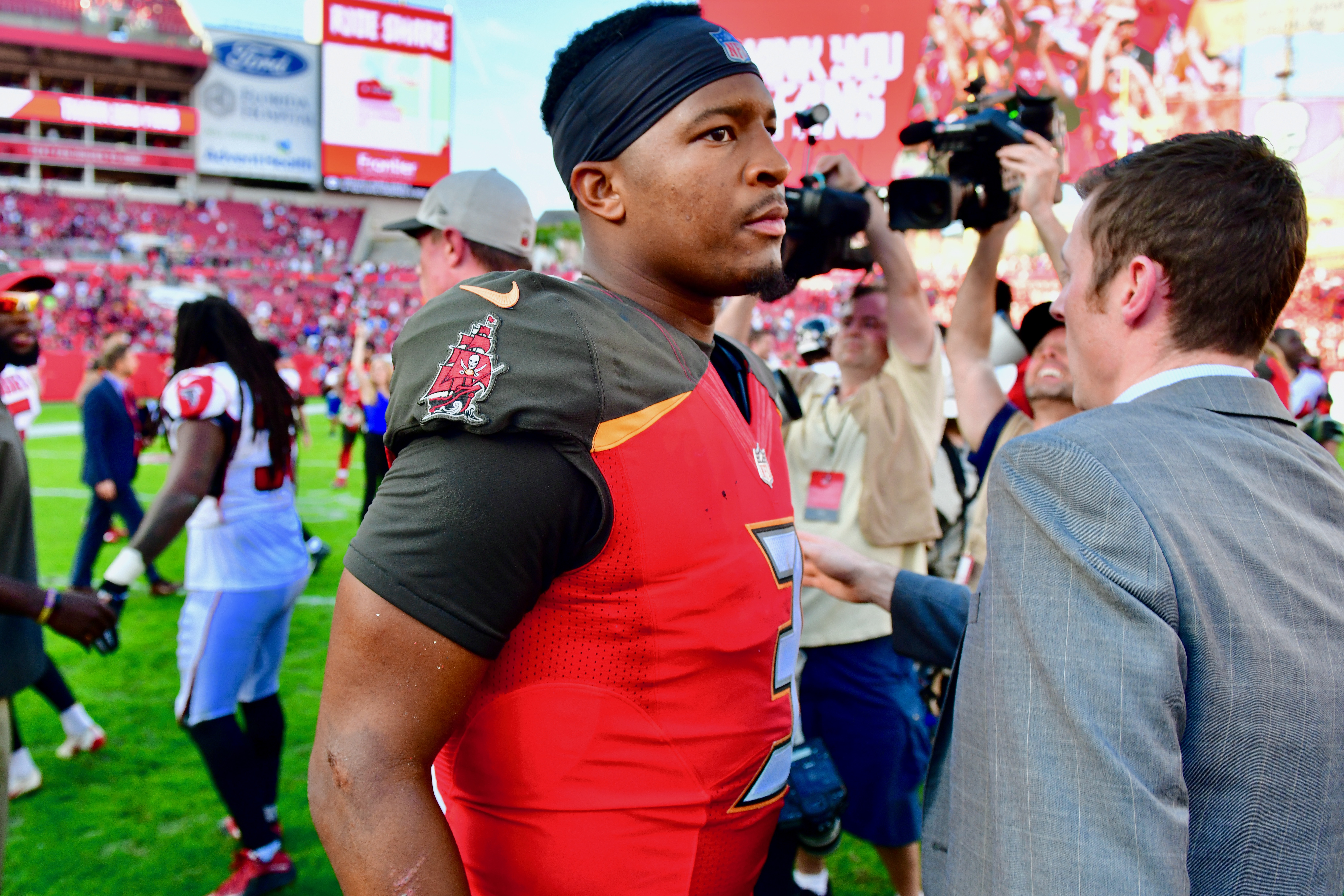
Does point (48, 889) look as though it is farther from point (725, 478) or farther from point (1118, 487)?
point (1118, 487)

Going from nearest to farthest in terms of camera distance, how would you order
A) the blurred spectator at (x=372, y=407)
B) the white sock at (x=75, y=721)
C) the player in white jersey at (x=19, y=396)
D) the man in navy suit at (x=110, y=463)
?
the white sock at (x=75, y=721) → the player in white jersey at (x=19, y=396) → the blurred spectator at (x=372, y=407) → the man in navy suit at (x=110, y=463)

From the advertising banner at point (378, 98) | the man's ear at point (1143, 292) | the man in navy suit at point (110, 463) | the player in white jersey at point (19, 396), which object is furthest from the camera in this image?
the advertising banner at point (378, 98)

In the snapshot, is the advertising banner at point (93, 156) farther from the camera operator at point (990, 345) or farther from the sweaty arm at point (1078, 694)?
the sweaty arm at point (1078, 694)

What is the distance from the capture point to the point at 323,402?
24984 mm

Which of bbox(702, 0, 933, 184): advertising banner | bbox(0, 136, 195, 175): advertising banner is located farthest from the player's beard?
bbox(0, 136, 195, 175): advertising banner

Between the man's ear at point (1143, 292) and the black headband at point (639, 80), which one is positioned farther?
the black headband at point (639, 80)

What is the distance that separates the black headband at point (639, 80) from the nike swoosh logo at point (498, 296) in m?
0.36

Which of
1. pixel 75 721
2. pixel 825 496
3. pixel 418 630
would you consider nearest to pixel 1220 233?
pixel 418 630

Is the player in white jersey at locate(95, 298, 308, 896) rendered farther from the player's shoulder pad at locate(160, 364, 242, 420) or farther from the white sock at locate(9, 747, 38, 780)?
the white sock at locate(9, 747, 38, 780)

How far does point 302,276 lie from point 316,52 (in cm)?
1590

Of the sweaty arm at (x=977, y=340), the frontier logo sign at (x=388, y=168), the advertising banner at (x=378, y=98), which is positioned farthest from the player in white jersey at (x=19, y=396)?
the frontier logo sign at (x=388, y=168)

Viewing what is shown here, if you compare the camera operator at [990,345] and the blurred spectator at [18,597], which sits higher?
the camera operator at [990,345]

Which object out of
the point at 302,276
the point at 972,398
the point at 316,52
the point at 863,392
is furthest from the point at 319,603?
the point at 316,52

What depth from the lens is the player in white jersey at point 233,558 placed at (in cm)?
301
